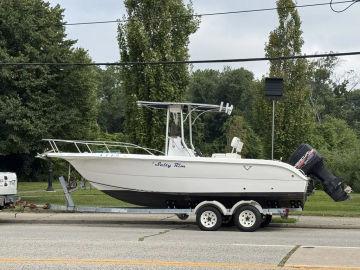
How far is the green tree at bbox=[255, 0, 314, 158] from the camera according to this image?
32750 millimetres

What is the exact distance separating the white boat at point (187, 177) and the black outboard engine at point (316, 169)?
0.40 m

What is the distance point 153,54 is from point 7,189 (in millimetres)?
10163

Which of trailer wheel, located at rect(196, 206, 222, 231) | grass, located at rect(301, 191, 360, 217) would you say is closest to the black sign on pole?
trailer wheel, located at rect(196, 206, 222, 231)

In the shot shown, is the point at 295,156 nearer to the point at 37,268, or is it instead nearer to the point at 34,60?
the point at 37,268

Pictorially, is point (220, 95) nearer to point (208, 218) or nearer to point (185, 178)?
point (185, 178)

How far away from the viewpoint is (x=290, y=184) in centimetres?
1471

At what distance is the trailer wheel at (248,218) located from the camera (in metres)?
14.8

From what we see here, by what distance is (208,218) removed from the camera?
15.1 m

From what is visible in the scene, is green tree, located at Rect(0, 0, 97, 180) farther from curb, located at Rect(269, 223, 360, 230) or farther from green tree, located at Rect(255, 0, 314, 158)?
green tree, located at Rect(255, 0, 314, 158)

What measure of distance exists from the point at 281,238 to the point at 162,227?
3.75 metres

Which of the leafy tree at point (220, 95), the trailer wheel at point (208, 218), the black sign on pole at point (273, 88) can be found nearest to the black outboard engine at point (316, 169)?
the black sign on pole at point (273, 88)

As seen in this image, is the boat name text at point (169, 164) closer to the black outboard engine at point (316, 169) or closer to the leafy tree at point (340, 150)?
the black outboard engine at point (316, 169)

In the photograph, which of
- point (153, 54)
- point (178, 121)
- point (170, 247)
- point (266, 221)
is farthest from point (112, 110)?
point (170, 247)

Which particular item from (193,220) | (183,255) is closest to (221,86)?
(193,220)
